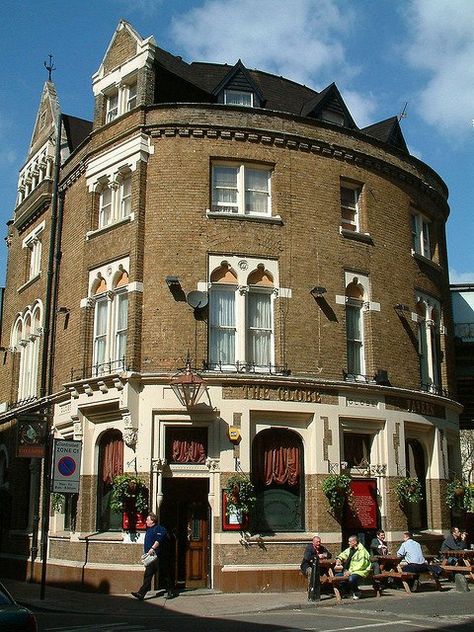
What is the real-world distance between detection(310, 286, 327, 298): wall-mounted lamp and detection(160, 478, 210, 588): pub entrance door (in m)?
6.17

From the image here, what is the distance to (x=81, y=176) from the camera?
2623 cm

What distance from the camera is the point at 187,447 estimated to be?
2164 centimetres

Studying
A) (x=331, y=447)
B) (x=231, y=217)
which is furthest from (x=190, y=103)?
(x=331, y=447)

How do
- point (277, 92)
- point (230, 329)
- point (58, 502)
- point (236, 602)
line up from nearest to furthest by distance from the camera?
point (236, 602) → point (230, 329) → point (58, 502) → point (277, 92)

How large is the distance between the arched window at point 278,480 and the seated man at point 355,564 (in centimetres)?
202

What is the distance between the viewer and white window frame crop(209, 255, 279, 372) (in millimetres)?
22281

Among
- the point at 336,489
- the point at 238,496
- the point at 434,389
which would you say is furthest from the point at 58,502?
the point at 434,389

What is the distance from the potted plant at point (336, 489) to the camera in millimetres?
21641

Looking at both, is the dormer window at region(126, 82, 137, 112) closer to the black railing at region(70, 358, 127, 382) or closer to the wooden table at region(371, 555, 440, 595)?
the black railing at region(70, 358, 127, 382)

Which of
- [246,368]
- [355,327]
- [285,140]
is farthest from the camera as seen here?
[355,327]

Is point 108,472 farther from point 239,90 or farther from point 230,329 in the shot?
point 239,90

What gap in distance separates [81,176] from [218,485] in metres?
11.4

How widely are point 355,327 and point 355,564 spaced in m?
7.52

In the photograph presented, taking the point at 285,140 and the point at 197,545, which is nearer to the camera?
the point at 197,545
